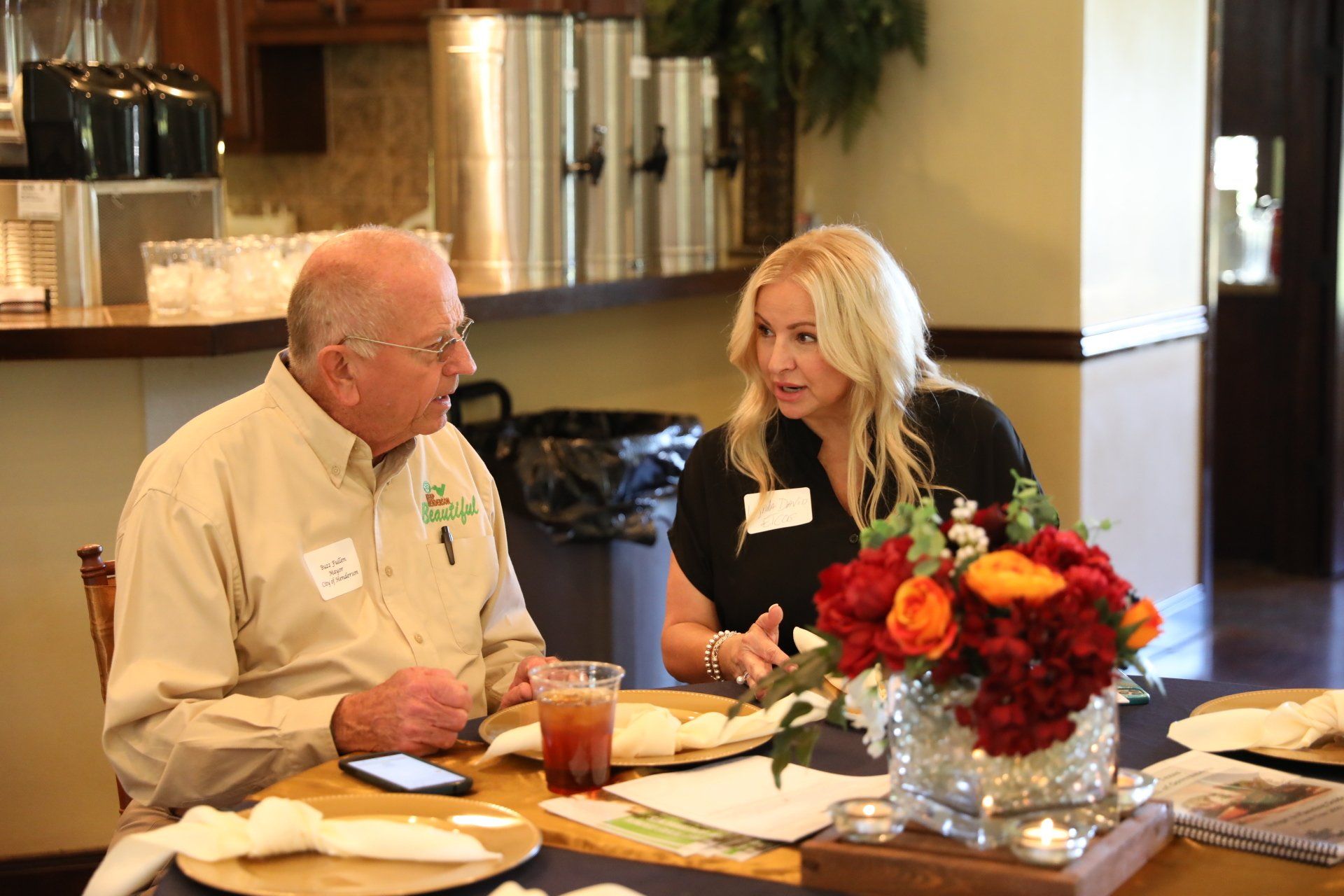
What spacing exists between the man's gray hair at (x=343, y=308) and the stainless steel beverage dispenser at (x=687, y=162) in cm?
255

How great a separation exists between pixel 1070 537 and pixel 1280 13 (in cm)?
523

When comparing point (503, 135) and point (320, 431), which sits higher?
point (503, 135)

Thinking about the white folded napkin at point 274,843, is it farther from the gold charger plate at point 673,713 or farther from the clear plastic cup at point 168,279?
the clear plastic cup at point 168,279

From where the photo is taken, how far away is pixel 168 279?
319cm

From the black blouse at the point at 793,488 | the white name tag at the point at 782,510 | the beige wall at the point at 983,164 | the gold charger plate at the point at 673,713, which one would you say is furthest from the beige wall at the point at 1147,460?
the gold charger plate at the point at 673,713

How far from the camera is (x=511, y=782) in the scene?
158 cm

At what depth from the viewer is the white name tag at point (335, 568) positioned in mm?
2004

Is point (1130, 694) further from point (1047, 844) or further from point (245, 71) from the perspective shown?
point (245, 71)

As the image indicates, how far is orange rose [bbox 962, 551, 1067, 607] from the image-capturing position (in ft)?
4.02

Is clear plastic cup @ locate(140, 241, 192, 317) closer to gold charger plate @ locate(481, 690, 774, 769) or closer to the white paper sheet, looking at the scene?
gold charger plate @ locate(481, 690, 774, 769)

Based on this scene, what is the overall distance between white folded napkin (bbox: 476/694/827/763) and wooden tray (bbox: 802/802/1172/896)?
0.93 ft

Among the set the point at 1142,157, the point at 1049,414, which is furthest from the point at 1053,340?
the point at 1142,157

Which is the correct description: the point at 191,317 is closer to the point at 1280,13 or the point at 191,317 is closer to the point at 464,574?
the point at 464,574

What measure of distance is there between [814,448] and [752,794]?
40.7 inches
